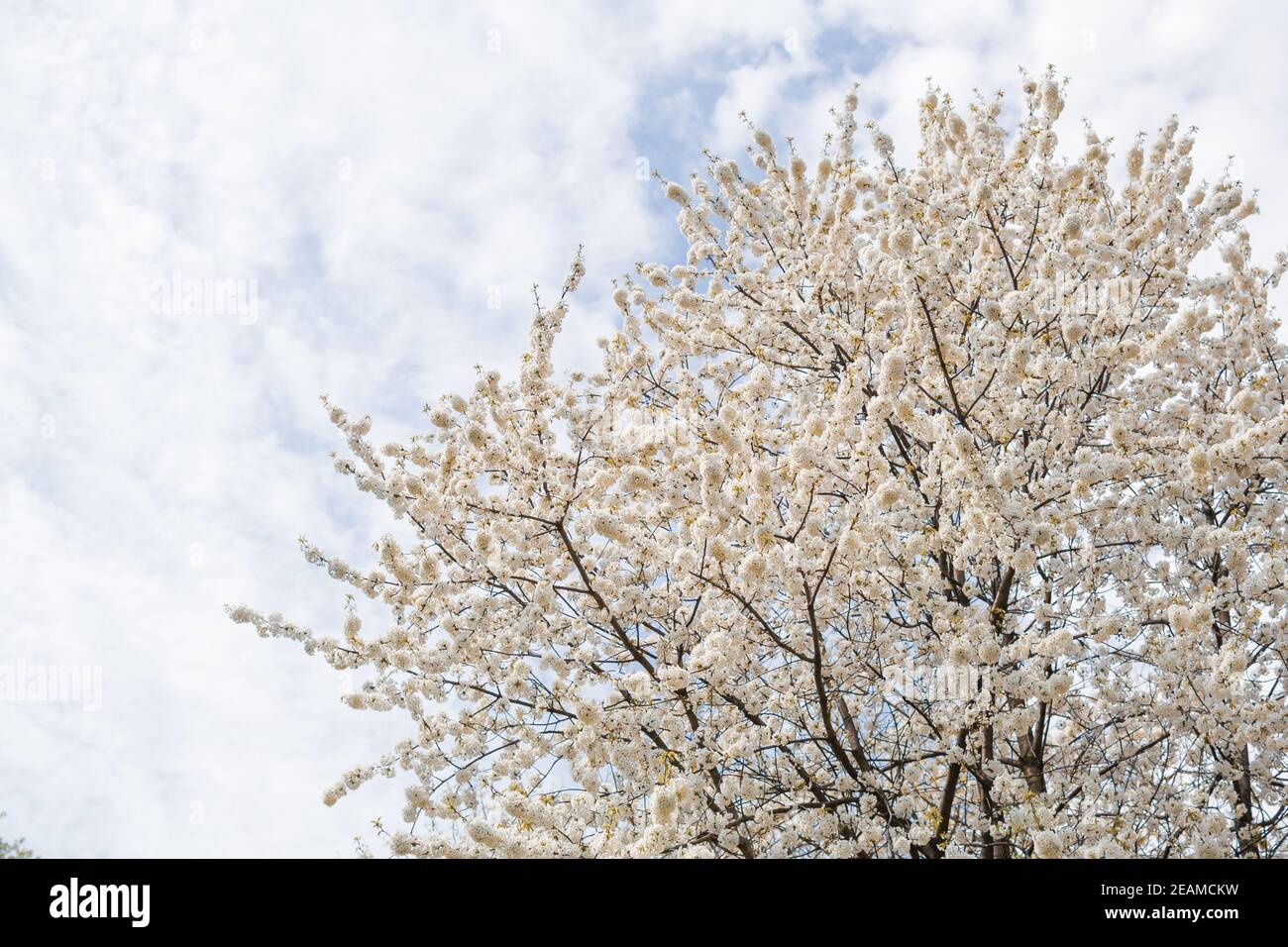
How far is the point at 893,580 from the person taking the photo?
5.39m

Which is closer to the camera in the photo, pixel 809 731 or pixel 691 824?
pixel 691 824

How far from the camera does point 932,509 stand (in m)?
5.45

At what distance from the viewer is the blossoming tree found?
4883 millimetres

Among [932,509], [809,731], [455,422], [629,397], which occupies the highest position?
[629,397]

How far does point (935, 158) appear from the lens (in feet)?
25.9

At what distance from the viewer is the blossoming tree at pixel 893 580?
16.0ft

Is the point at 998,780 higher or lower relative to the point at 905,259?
lower

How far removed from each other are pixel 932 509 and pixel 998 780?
5.07 ft
